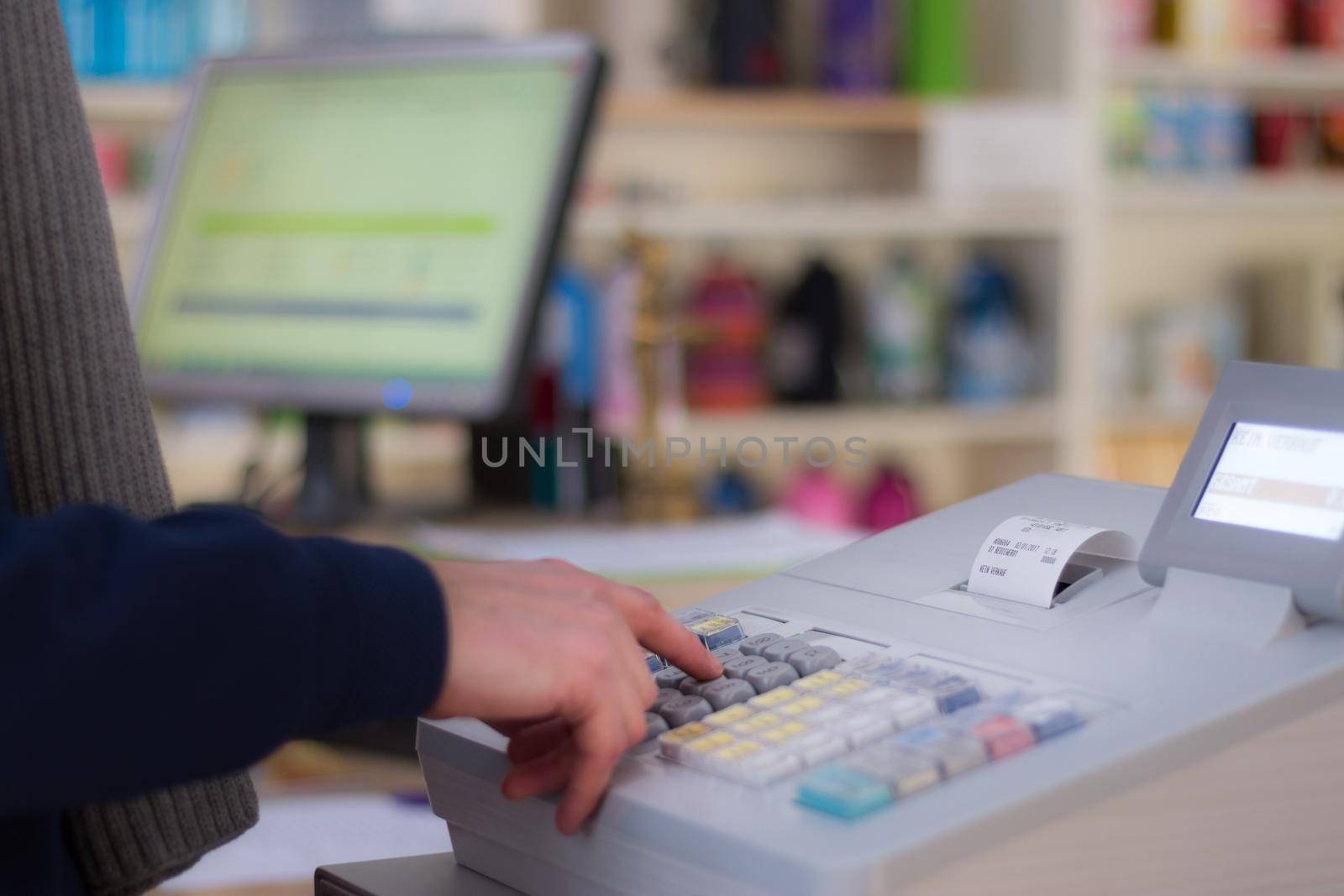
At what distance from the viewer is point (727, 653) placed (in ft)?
2.00

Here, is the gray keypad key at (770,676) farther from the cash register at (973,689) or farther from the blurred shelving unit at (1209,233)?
the blurred shelving unit at (1209,233)

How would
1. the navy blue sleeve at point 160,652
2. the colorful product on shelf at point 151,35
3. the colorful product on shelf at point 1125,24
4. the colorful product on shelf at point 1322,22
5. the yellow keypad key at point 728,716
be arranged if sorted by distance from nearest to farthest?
the navy blue sleeve at point 160,652, the yellow keypad key at point 728,716, the colorful product on shelf at point 151,35, the colorful product on shelf at point 1125,24, the colorful product on shelf at point 1322,22

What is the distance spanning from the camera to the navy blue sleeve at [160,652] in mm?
426

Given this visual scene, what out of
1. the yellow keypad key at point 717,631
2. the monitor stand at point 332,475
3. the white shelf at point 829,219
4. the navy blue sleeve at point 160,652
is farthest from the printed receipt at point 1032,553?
the white shelf at point 829,219

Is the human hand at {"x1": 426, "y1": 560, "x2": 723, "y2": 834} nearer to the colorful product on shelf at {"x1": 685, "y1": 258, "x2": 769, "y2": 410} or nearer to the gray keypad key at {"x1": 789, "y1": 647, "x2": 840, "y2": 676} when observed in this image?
the gray keypad key at {"x1": 789, "y1": 647, "x2": 840, "y2": 676}

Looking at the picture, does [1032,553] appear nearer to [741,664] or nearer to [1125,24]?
[741,664]

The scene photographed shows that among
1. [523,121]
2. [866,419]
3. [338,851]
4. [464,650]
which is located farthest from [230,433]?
[464,650]

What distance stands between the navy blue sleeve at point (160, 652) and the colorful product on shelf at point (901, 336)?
285 centimetres

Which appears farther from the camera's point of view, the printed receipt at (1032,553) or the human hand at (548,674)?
the printed receipt at (1032,553)

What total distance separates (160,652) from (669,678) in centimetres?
22

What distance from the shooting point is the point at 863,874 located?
16.3 inches

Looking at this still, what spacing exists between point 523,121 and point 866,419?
6.01ft

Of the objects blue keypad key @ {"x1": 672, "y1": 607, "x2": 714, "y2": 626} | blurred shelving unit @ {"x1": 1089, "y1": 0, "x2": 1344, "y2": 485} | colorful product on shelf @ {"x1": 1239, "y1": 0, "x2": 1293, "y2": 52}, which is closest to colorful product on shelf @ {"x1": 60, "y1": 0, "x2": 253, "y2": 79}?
blurred shelving unit @ {"x1": 1089, "y1": 0, "x2": 1344, "y2": 485}

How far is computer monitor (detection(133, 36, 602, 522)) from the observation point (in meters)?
1.48
